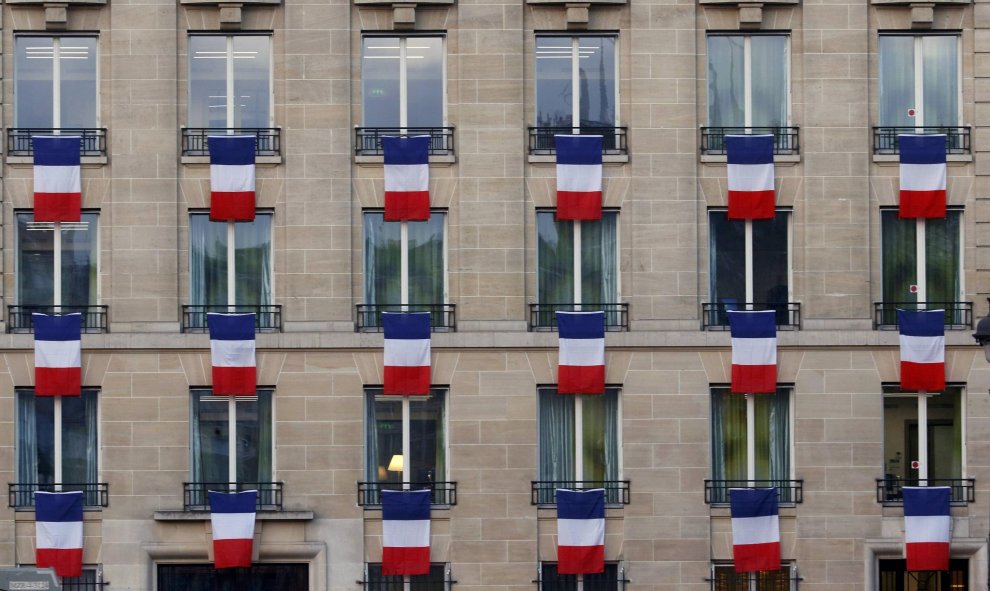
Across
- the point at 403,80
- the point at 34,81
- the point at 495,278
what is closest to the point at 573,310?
the point at 495,278

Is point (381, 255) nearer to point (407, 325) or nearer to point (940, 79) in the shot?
point (407, 325)

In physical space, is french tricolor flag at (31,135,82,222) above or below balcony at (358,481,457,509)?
above

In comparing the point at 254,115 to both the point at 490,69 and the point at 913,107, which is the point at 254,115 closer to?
the point at 490,69

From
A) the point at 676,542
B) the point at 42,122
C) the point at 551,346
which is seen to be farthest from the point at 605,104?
the point at 42,122

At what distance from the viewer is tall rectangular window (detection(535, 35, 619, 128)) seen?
40.0 m

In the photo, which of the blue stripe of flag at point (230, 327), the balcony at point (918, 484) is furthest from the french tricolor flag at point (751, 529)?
the blue stripe of flag at point (230, 327)

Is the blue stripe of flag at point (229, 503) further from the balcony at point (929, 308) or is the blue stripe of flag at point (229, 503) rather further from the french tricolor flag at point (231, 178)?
the balcony at point (929, 308)

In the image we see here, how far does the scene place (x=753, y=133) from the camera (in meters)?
40.0

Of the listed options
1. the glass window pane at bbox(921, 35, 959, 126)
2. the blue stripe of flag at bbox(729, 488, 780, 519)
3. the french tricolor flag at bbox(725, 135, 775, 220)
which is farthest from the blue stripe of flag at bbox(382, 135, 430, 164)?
the glass window pane at bbox(921, 35, 959, 126)

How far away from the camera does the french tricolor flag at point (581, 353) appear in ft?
128

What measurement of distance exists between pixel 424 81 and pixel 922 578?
15.0 m

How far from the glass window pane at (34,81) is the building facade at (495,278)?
64mm

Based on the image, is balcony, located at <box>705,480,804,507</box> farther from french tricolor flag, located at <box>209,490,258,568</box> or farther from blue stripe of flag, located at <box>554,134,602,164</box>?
french tricolor flag, located at <box>209,490,258,568</box>

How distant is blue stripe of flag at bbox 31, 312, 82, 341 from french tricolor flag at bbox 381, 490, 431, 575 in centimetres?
734
